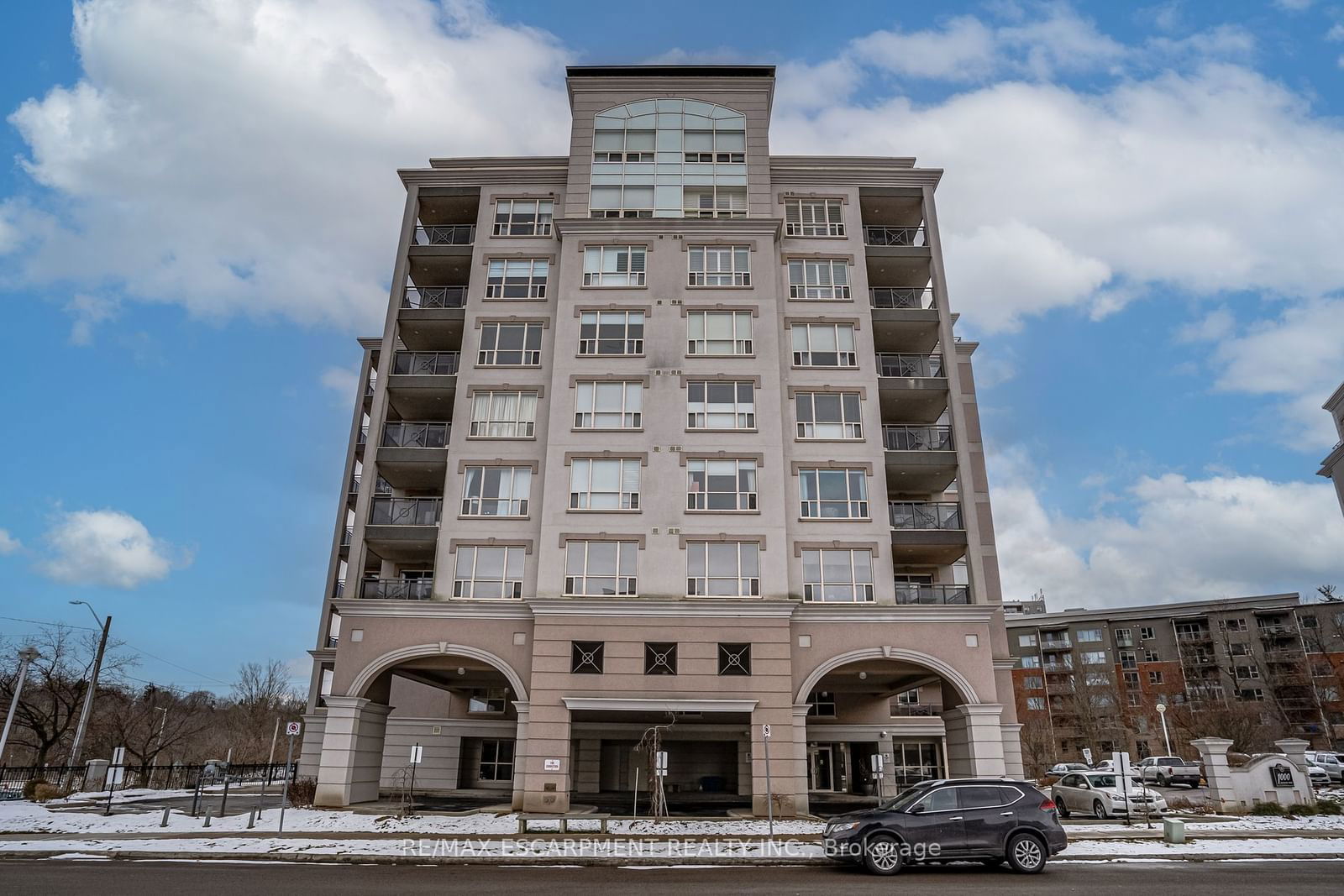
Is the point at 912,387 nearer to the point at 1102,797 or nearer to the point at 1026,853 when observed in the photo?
the point at 1102,797

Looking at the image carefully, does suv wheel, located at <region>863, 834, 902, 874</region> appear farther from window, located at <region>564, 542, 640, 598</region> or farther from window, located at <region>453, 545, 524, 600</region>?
window, located at <region>453, 545, 524, 600</region>

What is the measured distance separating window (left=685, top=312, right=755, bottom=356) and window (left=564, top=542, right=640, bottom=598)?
8.68 m

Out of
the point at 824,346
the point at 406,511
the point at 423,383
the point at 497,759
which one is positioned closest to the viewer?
the point at 406,511

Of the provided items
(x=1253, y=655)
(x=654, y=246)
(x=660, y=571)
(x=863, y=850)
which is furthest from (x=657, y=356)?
(x=1253, y=655)

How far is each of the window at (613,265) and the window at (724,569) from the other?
38.4 feet

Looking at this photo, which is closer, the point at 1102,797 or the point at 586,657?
the point at 1102,797

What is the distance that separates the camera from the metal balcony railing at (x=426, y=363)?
34.4 m

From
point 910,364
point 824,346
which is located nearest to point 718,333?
point 824,346

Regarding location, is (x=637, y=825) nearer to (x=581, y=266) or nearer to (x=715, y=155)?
(x=581, y=266)

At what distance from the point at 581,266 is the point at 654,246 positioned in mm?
3229

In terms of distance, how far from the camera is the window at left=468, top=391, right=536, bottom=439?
32.7m

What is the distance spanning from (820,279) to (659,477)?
461 inches

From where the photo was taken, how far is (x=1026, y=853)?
1683 centimetres

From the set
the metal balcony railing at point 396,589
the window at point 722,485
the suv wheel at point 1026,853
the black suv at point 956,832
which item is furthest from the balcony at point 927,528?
the metal balcony railing at point 396,589
